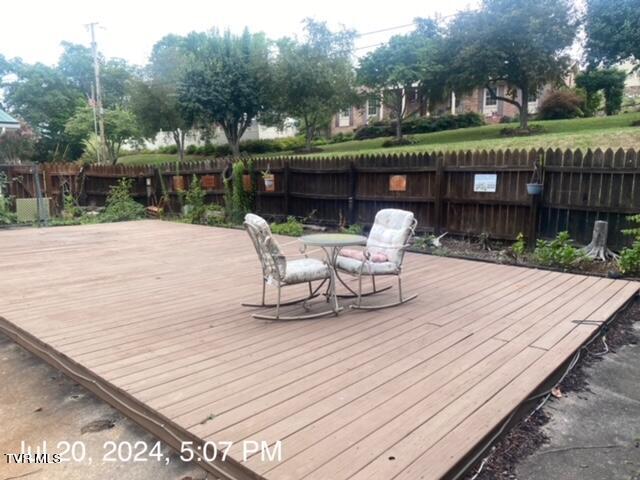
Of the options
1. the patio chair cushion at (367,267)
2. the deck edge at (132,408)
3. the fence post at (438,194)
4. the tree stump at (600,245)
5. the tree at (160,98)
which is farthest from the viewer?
the tree at (160,98)

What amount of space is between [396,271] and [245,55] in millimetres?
20115

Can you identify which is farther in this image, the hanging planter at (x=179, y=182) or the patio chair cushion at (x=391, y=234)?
the hanging planter at (x=179, y=182)

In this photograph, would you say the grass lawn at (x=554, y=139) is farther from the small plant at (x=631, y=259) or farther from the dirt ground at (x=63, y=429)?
the dirt ground at (x=63, y=429)

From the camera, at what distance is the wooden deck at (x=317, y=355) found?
6.61ft

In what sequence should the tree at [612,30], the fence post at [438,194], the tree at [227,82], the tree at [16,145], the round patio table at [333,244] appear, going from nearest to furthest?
the round patio table at [333,244] → the fence post at [438,194] → the tree at [612,30] → the tree at [227,82] → the tree at [16,145]

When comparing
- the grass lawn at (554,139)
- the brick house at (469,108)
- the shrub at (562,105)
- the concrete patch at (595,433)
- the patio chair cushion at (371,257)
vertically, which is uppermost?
the brick house at (469,108)

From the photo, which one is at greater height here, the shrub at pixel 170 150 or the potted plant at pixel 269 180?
the shrub at pixel 170 150

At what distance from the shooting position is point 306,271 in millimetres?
3764

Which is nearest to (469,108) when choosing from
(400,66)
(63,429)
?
(400,66)

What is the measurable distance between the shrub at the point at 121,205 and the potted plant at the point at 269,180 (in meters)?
4.18

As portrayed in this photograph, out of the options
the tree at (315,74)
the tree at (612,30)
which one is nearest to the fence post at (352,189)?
the tree at (315,74)

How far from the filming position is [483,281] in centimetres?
495

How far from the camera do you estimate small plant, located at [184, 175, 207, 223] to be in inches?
423

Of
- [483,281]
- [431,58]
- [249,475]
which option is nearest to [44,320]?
[249,475]
